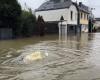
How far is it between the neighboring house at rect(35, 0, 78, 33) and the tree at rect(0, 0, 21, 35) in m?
17.7

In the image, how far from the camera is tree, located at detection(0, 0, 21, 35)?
27036 mm

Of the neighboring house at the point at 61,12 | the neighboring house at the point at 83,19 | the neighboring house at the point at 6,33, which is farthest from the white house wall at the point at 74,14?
the neighboring house at the point at 6,33

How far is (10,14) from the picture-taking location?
27547 millimetres

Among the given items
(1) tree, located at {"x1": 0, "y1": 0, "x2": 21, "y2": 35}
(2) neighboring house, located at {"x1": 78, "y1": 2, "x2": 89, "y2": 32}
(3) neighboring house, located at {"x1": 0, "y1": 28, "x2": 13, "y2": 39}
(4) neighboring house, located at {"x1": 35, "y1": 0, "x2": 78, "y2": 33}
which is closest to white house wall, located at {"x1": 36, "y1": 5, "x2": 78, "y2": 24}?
(4) neighboring house, located at {"x1": 35, "y1": 0, "x2": 78, "y2": 33}

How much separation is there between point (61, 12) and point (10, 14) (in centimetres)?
2155

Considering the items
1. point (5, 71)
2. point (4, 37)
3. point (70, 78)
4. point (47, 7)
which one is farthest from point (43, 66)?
point (47, 7)

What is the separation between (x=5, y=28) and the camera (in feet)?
93.2

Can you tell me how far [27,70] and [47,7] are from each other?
42.8m

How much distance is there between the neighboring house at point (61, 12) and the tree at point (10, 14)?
17.7m

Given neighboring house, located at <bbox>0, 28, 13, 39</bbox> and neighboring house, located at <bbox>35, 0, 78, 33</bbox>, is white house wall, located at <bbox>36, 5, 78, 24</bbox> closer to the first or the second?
neighboring house, located at <bbox>35, 0, 78, 33</bbox>

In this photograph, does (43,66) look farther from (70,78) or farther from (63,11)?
(63,11)

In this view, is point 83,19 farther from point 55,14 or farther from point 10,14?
point 10,14

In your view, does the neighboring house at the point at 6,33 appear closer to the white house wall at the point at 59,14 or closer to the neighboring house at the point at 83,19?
the white house wall at the point at 59,14

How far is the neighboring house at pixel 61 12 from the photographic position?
157 feet
